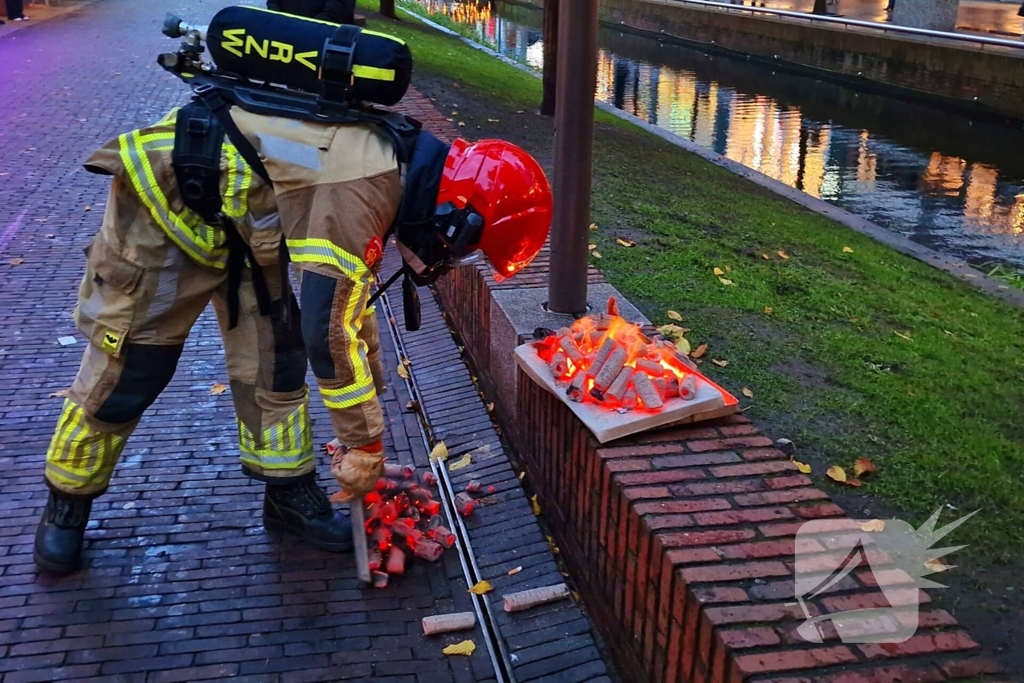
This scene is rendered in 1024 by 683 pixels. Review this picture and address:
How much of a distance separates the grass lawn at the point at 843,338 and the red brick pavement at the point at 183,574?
1.55m

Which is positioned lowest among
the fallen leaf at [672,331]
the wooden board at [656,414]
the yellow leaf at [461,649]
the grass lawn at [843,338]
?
the yellow leaf at [461,649]

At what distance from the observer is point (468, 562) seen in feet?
11.4

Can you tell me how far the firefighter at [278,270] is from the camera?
2.68 metres

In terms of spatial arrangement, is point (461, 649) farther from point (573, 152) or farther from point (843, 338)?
point (843, 338)

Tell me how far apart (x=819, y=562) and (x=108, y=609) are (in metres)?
2.32

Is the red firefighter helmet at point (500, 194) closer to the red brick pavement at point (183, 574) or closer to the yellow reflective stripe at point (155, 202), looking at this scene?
the yellow reflective stripe at point (155, 202)

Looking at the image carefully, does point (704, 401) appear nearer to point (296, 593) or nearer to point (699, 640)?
point (699, 640)

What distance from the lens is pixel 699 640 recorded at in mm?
2271

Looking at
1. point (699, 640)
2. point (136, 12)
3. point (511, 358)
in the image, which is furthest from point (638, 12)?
point (699, 640)

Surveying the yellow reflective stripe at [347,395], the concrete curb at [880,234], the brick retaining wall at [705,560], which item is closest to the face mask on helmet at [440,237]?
the yellow reflective stripe at [347,395]

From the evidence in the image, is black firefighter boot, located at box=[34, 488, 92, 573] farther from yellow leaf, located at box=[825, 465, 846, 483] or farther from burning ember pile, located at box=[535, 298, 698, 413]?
yellow leaf, located at box=[825, 465, 846, 483]

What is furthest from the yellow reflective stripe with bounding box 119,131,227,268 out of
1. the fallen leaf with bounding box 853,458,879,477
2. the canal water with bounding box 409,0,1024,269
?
the canal water with bounding box 409,0,1024,269

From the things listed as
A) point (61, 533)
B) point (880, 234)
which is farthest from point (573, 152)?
point (880, 234)

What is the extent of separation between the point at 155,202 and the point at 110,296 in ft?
1.23
